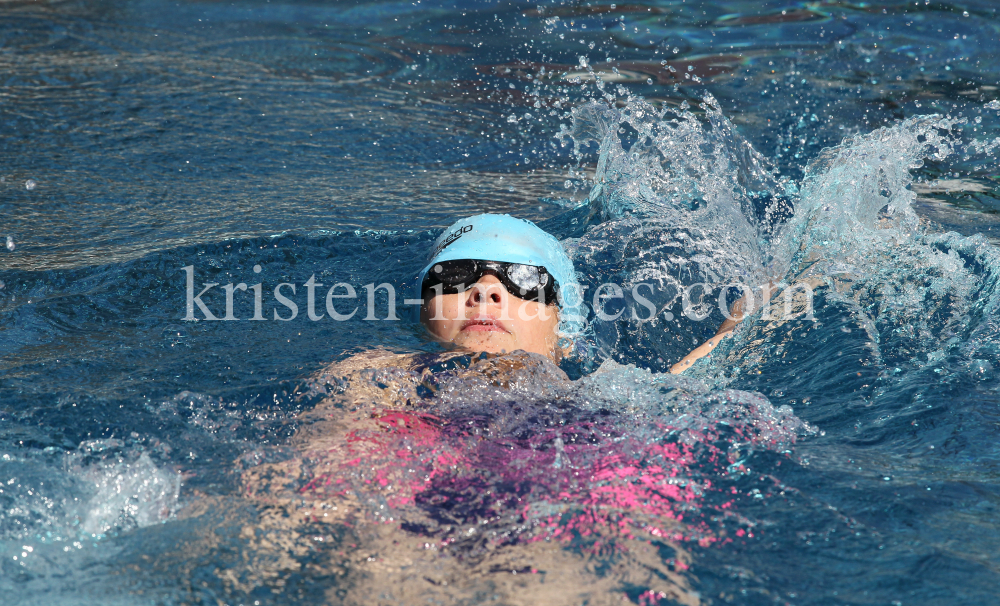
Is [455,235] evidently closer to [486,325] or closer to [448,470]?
[486,325]

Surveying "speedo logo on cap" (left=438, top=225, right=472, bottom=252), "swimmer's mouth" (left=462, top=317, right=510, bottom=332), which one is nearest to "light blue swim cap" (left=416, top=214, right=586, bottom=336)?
"speedo logo on cap" (left=438, top=225, right=472, bottom=252)

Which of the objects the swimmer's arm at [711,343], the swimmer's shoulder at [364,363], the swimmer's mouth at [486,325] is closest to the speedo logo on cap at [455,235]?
the swimmer's mouth at [486,325]

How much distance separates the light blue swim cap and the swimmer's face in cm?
19

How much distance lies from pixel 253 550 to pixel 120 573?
0.35 m

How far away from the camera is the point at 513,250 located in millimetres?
3844

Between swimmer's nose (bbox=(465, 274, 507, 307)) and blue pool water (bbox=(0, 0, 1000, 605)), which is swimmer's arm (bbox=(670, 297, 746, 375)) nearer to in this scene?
blue pool water (bbox=(0, 0, 1000, 605))

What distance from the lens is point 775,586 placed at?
84.9 inches

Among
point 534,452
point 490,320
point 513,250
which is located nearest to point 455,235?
point 513,250

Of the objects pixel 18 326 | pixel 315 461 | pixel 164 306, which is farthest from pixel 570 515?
pixel 18 326

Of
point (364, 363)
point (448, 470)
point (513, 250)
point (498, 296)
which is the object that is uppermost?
point (513, 250)

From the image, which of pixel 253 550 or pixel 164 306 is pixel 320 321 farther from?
pixel 253 550

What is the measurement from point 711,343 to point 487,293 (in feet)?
3.43

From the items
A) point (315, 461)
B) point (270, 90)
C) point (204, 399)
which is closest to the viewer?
point (315, 461)

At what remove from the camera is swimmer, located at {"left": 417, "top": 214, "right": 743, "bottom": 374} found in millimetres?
3538
